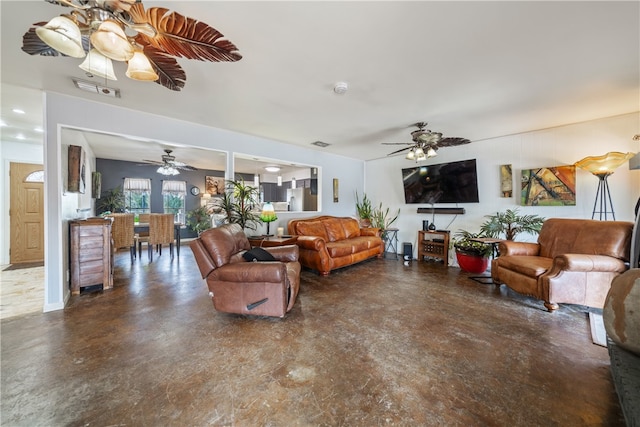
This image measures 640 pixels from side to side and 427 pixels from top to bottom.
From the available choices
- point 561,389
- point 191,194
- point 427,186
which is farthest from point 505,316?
point 191,194

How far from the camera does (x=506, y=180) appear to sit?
4.20 metres

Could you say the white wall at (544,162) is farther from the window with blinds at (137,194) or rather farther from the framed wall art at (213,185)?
the window with blinds at (137,194)

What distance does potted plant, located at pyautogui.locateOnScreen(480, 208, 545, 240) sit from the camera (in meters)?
3.86

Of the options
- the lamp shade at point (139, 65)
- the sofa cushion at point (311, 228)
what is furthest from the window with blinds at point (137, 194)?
the lamp shade at point (139, 65)

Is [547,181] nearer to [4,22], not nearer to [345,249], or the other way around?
[345,249]

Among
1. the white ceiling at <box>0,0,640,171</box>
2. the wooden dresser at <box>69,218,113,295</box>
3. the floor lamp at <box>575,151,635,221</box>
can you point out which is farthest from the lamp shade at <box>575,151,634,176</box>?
the wooden dresser at <box>69,218,113,295</box>

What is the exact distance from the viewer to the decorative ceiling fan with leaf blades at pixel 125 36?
116 cm

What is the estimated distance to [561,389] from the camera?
1.43 metres

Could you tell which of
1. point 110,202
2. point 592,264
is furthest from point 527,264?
point 110,202

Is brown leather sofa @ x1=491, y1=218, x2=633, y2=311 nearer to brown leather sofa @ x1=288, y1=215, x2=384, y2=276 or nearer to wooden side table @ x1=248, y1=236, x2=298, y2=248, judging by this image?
brown leather sofa @ x1=288, y1=215, x2=384, y2=276

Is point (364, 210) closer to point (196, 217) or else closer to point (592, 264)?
point (592, 264)

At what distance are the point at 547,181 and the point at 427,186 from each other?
1.91 meters

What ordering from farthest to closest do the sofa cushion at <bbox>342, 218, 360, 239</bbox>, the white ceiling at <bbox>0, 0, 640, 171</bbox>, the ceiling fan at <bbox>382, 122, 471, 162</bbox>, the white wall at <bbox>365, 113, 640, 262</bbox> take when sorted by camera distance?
1. the sofa cushion at <bbox>342, 218, 360, 239</bbox>
2. the ceiling fan at <bbox>382, 122, 471, 162</bbox>
3. the white wall at <bbox>365, 113, 640, 262</bbox>
4. the white ceiling at <bbox>0, 0, 640, 171</bbox>

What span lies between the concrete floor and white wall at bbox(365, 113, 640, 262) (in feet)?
6.52
